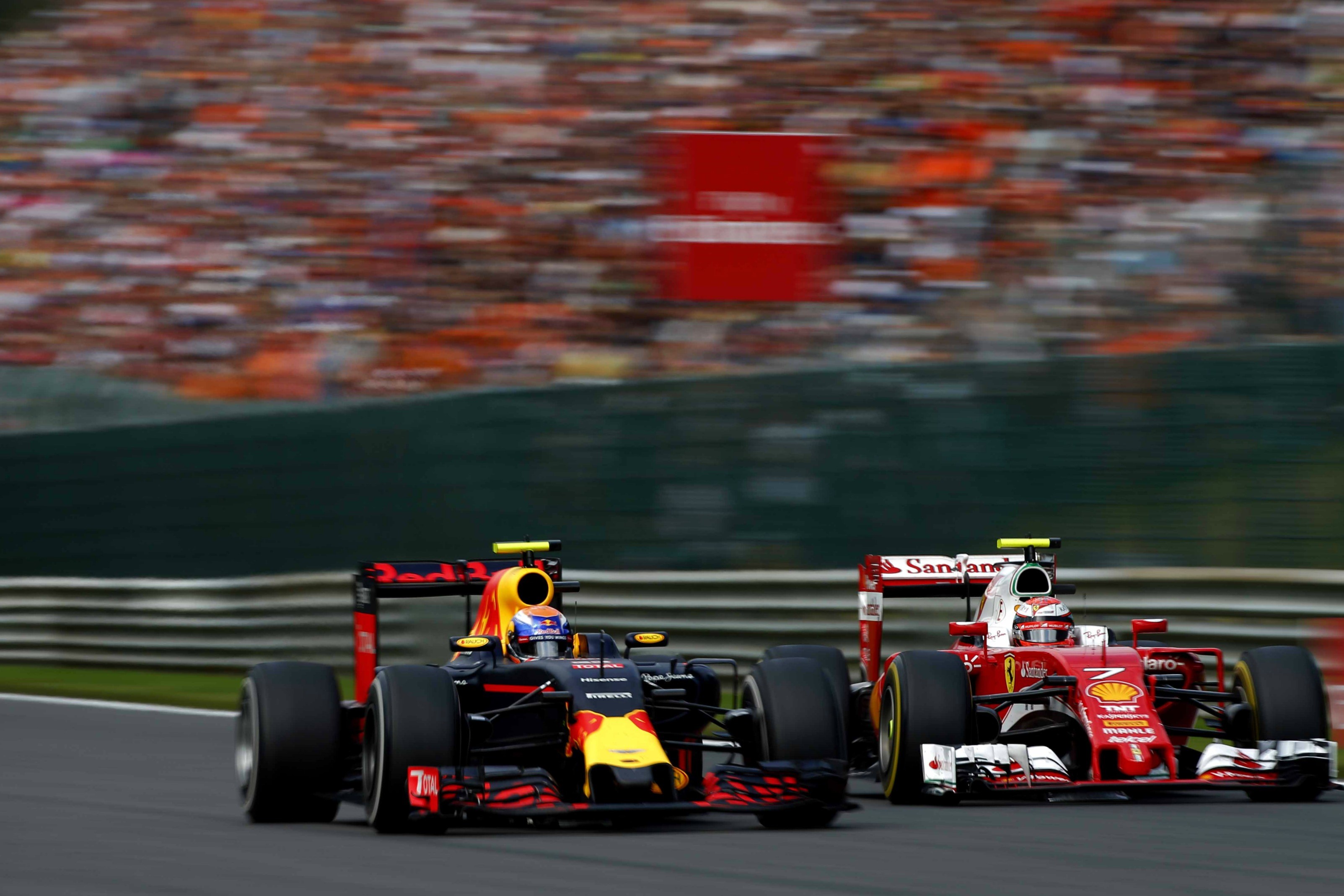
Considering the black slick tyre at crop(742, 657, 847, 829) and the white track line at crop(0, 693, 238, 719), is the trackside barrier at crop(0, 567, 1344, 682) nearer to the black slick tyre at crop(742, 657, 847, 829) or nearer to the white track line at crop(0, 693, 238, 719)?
the white track line at crop(0, 693, 238, 719)

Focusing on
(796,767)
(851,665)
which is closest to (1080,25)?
(851,665)

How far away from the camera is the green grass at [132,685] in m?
A: 15.3

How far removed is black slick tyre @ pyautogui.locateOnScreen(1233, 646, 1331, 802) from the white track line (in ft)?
24.0

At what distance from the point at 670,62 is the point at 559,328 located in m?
3.71

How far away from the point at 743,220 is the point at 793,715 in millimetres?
6617

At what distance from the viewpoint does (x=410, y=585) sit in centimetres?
951

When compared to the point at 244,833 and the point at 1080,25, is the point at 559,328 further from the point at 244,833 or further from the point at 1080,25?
the point at 244,833

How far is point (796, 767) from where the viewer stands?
809 cm

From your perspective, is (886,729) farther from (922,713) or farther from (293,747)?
(293,747)

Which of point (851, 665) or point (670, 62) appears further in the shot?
point (670, 62)

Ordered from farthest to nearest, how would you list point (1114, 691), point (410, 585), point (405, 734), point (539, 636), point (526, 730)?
point (410, 585)
point (1114, 691)
point (539, 636)
point (526, 730)
point (405, 734)

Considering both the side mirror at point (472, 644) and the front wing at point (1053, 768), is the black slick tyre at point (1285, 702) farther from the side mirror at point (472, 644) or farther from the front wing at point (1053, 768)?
the side mirror at point (472, 644)

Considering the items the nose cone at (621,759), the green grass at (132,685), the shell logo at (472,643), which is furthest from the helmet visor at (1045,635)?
the green grass at (132,685)

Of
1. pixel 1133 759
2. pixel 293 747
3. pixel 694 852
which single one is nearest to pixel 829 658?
pixel 1133 759
